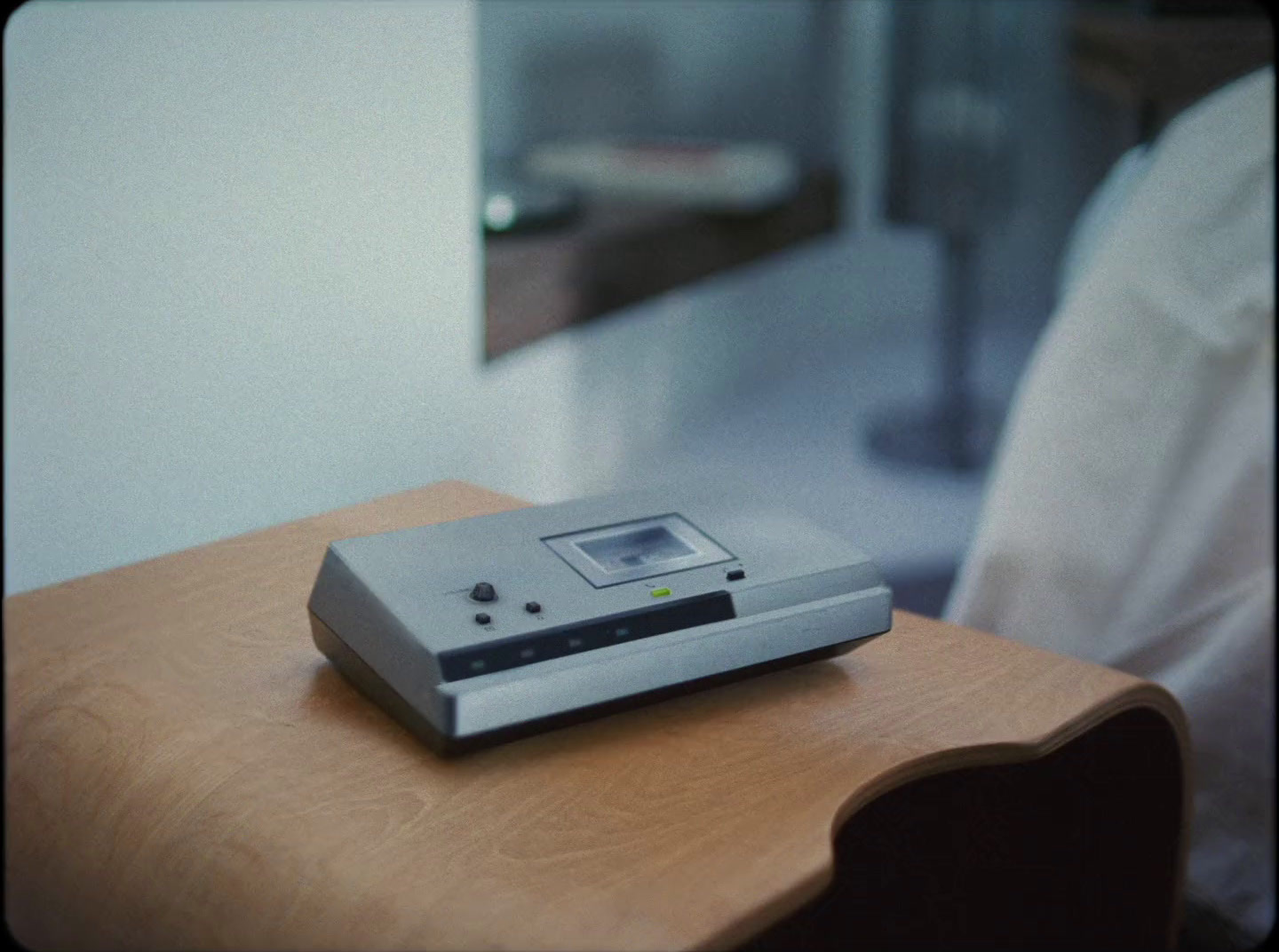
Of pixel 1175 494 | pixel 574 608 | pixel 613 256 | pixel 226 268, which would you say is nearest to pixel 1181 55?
pixel 613 256

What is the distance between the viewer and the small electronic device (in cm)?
56

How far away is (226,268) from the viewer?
938 millimetres

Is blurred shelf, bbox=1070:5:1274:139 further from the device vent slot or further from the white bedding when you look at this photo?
the device vent slot

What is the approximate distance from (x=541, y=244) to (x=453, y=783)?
115 centimetres

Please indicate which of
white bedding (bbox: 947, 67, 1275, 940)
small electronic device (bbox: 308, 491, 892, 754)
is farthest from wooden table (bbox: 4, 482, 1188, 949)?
white bedding (bbox: 947, 67, 1275, 940)

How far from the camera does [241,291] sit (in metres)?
0.95

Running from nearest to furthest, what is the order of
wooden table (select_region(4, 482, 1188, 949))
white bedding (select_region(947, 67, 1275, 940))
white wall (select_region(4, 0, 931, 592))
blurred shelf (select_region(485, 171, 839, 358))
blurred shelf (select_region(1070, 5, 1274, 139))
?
wooden table (select_region(4, 482, 1188, 949))
white wall (select_region(4, 0, 931, 592))
white bedding (select_region(947, 67, 1275, 940))
blurred shelf (select_region(485, 171, 839, 358))
blurred shelf (select_region(1070, 5, 1274, 139))

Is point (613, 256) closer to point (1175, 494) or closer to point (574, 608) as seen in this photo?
point (1175, 494)

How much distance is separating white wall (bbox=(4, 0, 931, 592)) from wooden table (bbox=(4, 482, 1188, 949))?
0.18 m

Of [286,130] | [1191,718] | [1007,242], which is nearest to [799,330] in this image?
[1007,242]

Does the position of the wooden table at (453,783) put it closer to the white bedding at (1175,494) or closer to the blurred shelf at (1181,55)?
the white bedding at (1175,494)

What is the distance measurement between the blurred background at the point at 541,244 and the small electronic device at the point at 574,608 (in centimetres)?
34

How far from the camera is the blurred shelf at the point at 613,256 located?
1.48 m

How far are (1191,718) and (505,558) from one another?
2.29 ft
